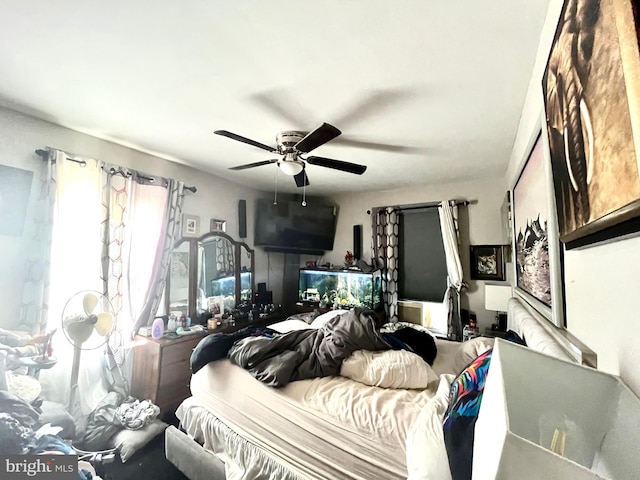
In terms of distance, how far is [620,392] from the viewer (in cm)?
51

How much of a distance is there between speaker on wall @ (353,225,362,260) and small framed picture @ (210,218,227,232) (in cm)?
202

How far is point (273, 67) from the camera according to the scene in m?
1.40

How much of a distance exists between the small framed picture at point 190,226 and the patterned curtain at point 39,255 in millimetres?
1150

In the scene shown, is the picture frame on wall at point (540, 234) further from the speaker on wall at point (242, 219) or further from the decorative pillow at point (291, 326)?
the speaker on wall at point (242, 219)

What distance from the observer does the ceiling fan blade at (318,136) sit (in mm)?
1568

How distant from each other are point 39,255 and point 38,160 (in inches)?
29.0

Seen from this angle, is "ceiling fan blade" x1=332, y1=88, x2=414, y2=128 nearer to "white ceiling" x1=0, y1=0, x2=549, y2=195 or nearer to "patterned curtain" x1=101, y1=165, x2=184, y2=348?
"white ceiling" x1=0, y1=0, x2=549, y2=195

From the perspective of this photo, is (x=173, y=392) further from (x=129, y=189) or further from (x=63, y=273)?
(x=129, y=189)

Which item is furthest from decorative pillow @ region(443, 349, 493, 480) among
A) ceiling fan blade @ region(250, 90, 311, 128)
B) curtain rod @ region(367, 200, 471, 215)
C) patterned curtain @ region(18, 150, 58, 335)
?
curtain rod @ region(367, 200, 471, 215)

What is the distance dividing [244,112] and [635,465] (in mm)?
2196

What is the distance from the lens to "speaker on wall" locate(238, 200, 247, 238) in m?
3.77

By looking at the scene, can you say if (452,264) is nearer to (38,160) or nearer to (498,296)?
(498,296)

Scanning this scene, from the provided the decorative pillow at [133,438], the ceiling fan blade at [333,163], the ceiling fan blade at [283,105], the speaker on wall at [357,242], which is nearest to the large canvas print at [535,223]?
the ceiling fan blade at [333,163]

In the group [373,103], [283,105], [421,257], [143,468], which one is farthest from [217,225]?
[421,257]
